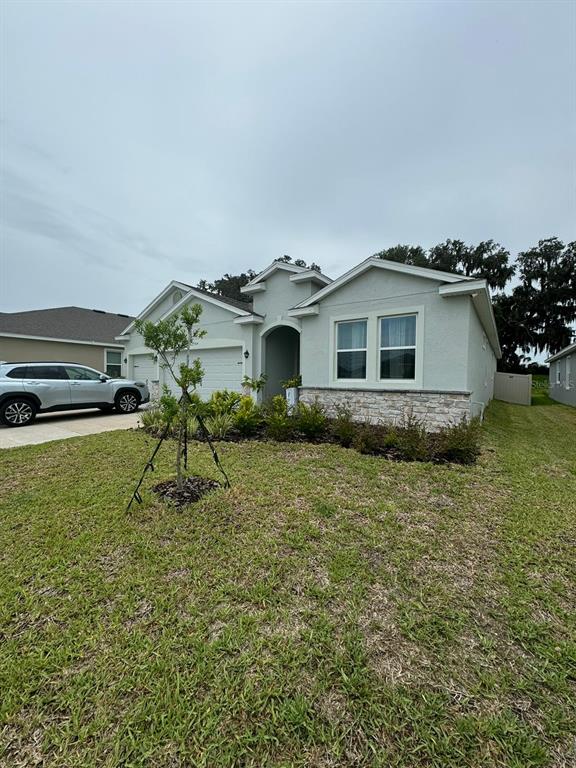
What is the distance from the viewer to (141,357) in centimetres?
1515

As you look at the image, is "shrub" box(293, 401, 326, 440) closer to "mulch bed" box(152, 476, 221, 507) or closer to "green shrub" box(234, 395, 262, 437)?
"green shrub" box(234, 395, 262, 437)

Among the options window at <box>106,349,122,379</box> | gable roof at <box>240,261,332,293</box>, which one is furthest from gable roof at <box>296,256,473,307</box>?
window at <box>106,349,122,379</box>

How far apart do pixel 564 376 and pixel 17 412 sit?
972 inches

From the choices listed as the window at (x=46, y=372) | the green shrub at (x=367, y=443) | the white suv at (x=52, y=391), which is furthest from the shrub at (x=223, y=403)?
the window at (x=46, y=372)

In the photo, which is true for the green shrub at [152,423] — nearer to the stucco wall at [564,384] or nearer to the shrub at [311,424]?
the shrub at [311,424]

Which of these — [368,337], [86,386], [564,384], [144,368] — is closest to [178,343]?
[368,337]

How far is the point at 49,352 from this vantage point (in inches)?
640

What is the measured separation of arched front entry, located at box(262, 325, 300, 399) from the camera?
457 inches

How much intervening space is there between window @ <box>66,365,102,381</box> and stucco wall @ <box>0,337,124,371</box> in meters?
8.01

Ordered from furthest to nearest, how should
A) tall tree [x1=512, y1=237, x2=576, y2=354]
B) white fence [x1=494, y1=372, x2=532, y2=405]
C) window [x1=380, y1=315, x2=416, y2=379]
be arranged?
1. tall tree [x1=512, y1=237, x2=576, y2=354]
2. white fence [x1=494, y1=372, x2=532, y2=405]
3. window [x1=380, y1=315, x2=416, y2=379]

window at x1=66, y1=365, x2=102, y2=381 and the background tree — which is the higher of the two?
the background tree

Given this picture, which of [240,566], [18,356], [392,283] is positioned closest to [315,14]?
[392,283]

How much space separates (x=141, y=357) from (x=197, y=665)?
14911 mm

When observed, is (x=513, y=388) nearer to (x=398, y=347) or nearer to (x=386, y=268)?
(x=398, y=347)
